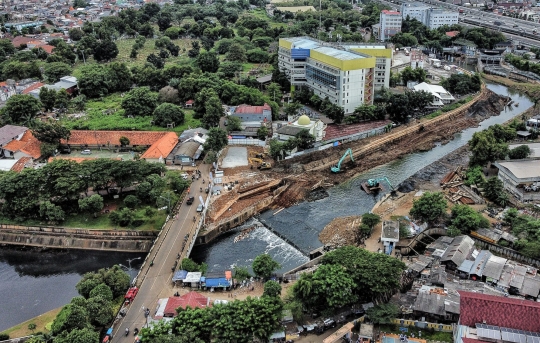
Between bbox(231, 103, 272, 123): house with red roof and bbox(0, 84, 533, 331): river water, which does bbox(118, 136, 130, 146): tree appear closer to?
bbox(231, 103, 272, 123): house with red roof

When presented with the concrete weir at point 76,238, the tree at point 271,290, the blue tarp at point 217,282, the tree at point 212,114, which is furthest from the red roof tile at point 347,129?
the tree at point 271,290

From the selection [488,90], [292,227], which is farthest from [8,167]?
[488,90]

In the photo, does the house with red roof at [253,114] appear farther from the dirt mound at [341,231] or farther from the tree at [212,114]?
the dirt mound at [341,231]

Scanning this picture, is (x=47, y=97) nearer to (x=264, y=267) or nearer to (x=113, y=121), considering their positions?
→ (x=113, y=121)

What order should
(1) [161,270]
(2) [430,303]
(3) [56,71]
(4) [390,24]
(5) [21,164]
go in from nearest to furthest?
1. (2) [430,303]
2. (1) [161,270]
3. (5) [21,164]
4. (3) [56,71]
5. (4) [390,24]

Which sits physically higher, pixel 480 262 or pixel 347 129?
pixel 480 262

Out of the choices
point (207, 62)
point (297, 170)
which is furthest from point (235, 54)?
point (297, 170)

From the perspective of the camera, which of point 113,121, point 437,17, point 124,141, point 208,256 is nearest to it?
point 208,256
